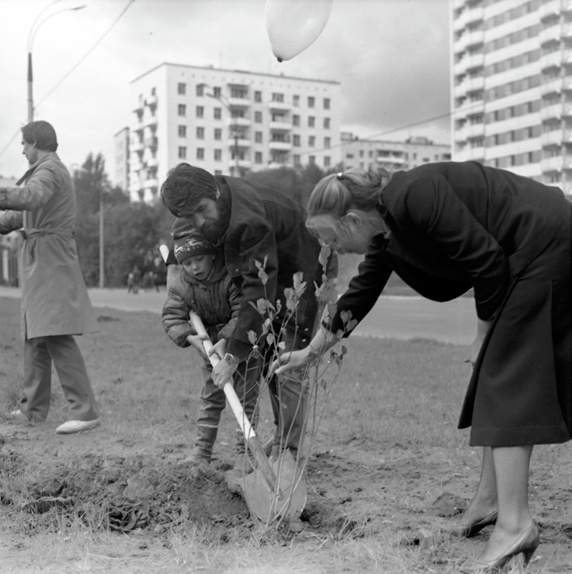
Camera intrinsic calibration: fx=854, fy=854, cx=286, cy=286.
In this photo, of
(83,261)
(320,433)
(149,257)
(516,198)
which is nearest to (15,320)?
(320,433)

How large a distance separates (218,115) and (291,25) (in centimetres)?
3948

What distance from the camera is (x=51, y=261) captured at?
568 cm

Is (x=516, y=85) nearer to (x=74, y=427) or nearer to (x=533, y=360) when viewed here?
(x=74, y=427)

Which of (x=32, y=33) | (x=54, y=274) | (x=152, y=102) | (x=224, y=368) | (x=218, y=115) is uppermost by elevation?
(x=218, y=115)

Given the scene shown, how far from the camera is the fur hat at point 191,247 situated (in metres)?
4.02

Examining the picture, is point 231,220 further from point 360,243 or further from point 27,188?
point 27,188

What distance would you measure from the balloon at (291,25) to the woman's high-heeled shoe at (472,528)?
3089 mm

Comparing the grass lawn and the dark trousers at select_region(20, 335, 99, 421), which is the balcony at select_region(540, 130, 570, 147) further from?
the dark trousers at select_region(20, 335, 99, 421)

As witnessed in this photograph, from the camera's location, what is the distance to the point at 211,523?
3414mm

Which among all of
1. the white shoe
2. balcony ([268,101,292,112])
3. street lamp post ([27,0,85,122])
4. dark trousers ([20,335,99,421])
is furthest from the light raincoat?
balcony ([268,101,292,112])

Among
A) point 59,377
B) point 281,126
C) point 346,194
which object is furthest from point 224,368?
point 281,126

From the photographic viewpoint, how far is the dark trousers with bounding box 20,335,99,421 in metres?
5.69

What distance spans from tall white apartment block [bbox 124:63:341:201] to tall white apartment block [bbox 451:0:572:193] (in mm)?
7135

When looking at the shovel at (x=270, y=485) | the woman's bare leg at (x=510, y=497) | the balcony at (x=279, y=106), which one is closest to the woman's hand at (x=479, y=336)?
the woman's bare leg at (x=510, y=497)
